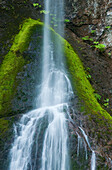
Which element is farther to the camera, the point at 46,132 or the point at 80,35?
the point at 80,35

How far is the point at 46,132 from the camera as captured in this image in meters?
3.57

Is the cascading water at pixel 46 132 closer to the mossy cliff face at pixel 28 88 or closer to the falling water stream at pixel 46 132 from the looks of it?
the falling water stream at pixel 46 132

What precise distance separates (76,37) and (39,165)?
291 inches

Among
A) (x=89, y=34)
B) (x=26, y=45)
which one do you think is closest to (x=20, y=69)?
(x=26, y=45)

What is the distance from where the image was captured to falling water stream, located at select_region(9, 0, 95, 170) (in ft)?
10.8

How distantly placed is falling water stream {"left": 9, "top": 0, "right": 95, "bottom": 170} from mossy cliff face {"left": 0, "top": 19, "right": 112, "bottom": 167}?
1.21ft

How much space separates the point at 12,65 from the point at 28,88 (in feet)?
4.42

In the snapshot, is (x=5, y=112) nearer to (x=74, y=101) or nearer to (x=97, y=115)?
(x=74, y=101)

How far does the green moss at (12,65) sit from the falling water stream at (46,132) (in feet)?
2.88

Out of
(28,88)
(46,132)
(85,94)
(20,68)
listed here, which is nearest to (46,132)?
(46,132)

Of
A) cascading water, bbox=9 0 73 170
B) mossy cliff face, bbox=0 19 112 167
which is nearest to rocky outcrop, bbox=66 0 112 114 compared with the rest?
mossy cliff face, bbox=0 19 112 167

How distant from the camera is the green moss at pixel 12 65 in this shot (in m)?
4.57

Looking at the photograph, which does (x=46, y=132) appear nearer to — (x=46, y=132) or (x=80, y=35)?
(x=46, y=132)

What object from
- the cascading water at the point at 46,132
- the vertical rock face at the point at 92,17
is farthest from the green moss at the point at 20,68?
the vertical rock face at the point at 92,17
